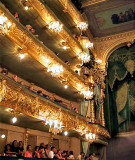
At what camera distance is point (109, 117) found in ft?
46.6

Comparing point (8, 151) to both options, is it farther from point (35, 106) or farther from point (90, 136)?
point (90, 136)

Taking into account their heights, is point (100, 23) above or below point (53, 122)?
above

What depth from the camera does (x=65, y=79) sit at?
9906 millimetres

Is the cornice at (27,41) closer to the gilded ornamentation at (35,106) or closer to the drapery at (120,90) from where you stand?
the gilded ornamentation at (35,106)

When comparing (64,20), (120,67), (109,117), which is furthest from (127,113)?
(64,20)

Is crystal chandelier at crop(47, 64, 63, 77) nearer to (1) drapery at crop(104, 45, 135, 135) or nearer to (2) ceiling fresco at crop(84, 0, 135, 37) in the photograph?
(2) ceiling fresco at crop(84, 0, 135, 37)

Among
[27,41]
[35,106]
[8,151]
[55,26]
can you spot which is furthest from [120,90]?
[8,151]

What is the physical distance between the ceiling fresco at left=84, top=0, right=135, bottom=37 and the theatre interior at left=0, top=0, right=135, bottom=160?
7 centimetres

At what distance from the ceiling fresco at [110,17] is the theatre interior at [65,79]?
69 millimetres

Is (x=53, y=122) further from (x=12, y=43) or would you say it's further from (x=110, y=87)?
(x=110, y=87)

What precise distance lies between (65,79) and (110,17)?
724 centimetres

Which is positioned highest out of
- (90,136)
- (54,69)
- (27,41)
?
(27,41)

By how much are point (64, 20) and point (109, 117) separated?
7.39 metres

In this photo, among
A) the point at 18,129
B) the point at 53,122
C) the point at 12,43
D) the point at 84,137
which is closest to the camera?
the point at 12,43
